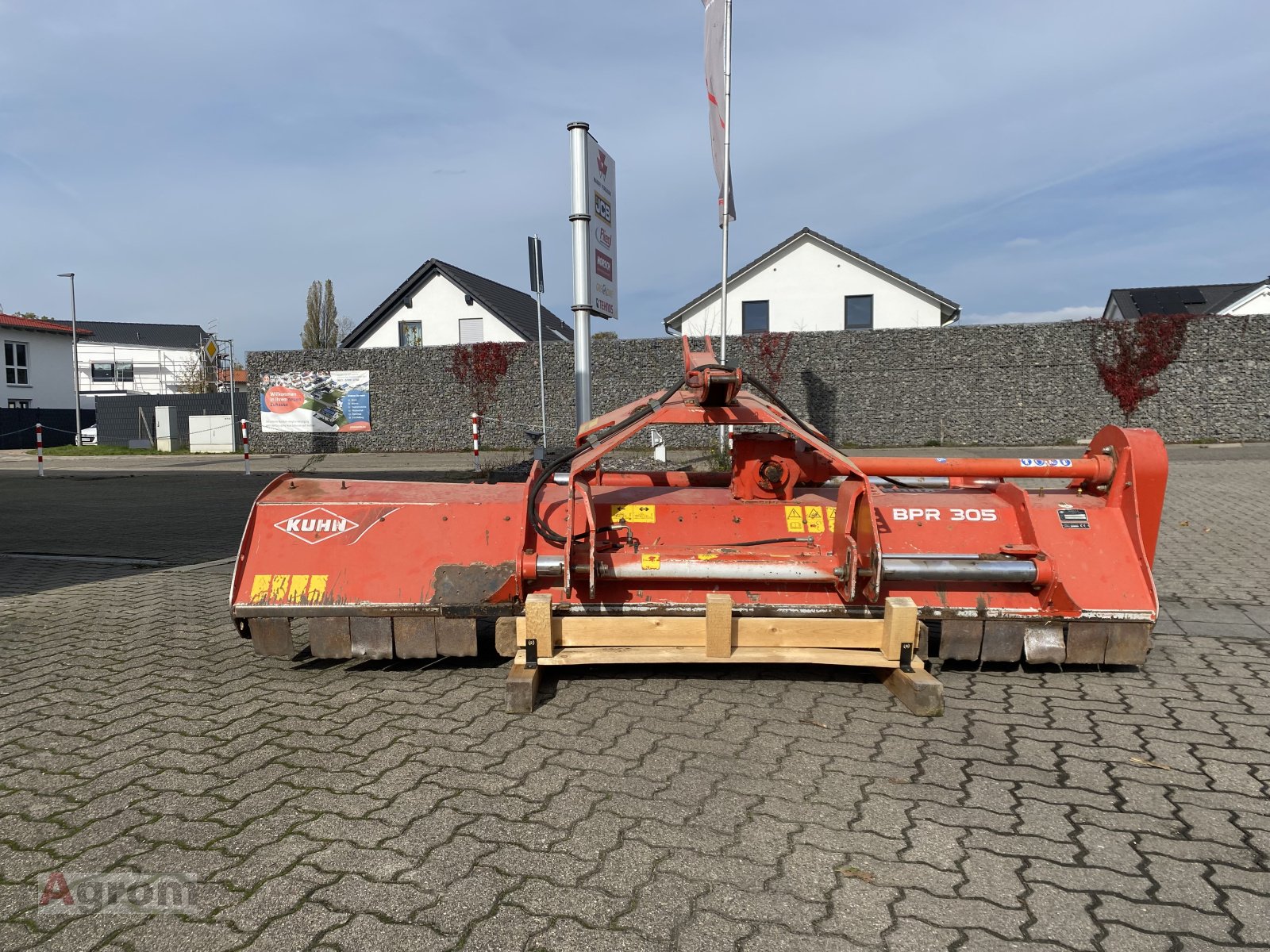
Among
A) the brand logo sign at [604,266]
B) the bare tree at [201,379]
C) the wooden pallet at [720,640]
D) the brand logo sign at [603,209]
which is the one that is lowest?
the wooden pallet at [720,640]

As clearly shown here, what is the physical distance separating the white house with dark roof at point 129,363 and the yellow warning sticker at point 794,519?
60564 mm

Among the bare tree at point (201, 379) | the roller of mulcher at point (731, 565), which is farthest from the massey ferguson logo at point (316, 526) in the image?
the bare tree at point (201, 379)

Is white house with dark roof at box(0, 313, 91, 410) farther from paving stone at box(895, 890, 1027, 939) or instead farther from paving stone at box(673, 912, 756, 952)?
paving stone at box(895, 890, 1027, 939)

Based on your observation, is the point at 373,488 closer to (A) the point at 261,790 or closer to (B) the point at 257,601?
(B) the point at 257,601

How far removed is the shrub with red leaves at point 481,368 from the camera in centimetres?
2330

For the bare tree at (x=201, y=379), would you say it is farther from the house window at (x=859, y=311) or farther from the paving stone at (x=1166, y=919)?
the paving stone at (x=1166, y=919)

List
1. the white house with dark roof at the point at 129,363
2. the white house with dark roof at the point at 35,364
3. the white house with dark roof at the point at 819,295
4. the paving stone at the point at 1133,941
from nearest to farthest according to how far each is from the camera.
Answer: the paving stone at the point at 1133,941 < the white house with dark roof at the point at 819,295 < the white house with dark roof at the point at 35,364 < the white house with dark roof at the point at 129,363

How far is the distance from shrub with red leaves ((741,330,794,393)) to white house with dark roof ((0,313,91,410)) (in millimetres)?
39136

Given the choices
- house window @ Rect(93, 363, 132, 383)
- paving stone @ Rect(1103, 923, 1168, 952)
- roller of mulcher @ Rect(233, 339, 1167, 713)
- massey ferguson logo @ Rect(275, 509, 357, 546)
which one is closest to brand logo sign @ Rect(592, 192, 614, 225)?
roller of mulcher @ Rect(233, 339, 1167, 713)

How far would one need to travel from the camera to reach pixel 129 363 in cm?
6144

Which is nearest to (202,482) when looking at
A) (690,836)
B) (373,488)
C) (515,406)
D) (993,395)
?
(515,406)

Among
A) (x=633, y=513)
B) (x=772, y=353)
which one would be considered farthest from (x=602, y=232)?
(x=772, y=353)

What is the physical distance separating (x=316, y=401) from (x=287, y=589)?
21698 millimetres

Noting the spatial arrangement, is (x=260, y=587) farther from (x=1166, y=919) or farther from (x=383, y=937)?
(x=1166, y=919)
